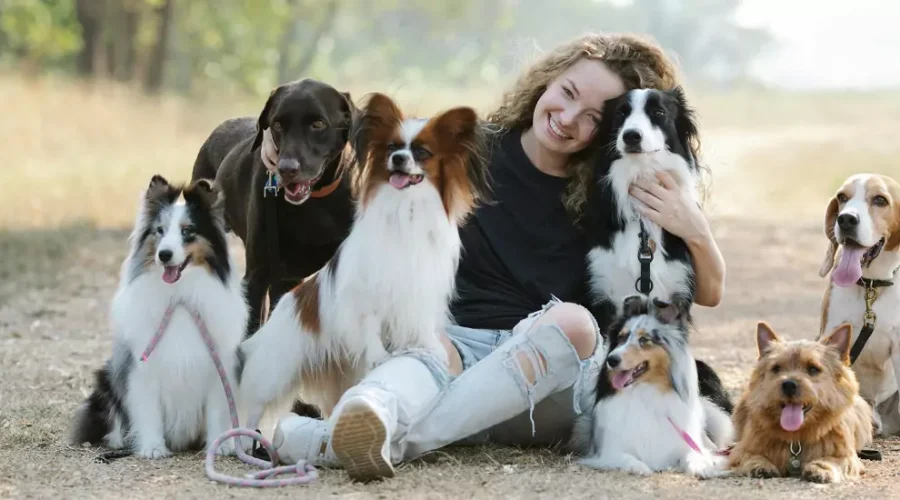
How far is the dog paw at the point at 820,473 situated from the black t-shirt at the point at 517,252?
1061mm

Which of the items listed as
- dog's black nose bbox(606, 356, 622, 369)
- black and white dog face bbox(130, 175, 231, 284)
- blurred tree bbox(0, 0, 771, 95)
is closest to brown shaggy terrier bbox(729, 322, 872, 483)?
dog's black nose bbox(606, 356, 622, 369)

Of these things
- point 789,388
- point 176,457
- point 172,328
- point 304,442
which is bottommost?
point 176,457

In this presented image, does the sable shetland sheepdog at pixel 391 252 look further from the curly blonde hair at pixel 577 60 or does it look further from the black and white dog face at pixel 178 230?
the curly blonde hair at pixel 577 60

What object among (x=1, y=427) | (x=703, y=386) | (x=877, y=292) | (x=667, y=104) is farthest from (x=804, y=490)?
(x=1, y=427)

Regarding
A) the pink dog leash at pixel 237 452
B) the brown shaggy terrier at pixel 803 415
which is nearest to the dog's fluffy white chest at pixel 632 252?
the brown shaggy terrier at pixel 803 415

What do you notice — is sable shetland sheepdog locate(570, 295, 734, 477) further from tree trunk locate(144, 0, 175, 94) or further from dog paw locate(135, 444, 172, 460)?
tree trunk locate(144, 0, 175, 94)

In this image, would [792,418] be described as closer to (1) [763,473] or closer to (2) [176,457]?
(1) [763,473]

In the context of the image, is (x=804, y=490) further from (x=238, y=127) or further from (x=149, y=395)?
(x=238, y=127)

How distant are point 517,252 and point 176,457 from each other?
1.53 m

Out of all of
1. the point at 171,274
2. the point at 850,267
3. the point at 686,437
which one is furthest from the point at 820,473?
the point at 171,274

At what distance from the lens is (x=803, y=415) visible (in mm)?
3566

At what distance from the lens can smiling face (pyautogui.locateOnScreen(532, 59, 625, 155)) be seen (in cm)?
420

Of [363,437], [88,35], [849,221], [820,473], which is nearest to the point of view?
[363,437]

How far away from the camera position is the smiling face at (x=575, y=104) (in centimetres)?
420
